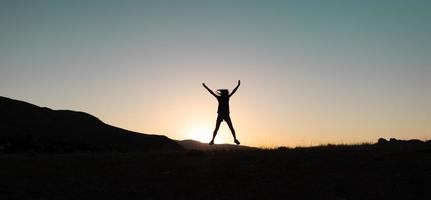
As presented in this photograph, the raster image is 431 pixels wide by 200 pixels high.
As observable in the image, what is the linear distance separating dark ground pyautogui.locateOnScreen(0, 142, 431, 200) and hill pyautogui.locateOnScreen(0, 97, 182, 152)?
24002 millimetres

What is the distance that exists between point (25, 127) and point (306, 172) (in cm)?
3629

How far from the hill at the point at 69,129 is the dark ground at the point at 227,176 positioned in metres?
24.0

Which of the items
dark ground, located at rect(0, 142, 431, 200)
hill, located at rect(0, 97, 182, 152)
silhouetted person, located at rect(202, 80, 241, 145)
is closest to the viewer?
dark ground, located at rect(0, 142, 431, 200)

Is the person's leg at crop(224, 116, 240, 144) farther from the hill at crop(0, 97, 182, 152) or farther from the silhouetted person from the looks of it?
the hill at crop(0, 97, 182, 152)

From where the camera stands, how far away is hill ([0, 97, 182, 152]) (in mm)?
47375

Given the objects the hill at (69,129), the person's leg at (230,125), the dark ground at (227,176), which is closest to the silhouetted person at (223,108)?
the person's leg at (230,125)

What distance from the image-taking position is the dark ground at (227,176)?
1609 cm

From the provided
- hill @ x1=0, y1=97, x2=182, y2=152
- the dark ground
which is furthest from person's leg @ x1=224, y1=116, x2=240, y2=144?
hill @ x1=0, y1=97, x2=182, y2=152

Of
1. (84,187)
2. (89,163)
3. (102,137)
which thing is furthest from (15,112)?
(84,187)

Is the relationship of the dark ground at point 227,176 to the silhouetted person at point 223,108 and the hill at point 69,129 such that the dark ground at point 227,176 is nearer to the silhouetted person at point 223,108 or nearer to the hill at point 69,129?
the silhouetted person at point 223,108

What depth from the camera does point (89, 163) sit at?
66.0 ft

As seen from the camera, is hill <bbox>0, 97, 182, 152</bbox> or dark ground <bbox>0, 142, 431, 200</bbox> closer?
dark ground <bbox>0, 142, 431, 200</bbox>

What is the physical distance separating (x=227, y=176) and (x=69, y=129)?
37.4 metres

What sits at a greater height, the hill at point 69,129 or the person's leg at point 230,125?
the hill at point 69,129
